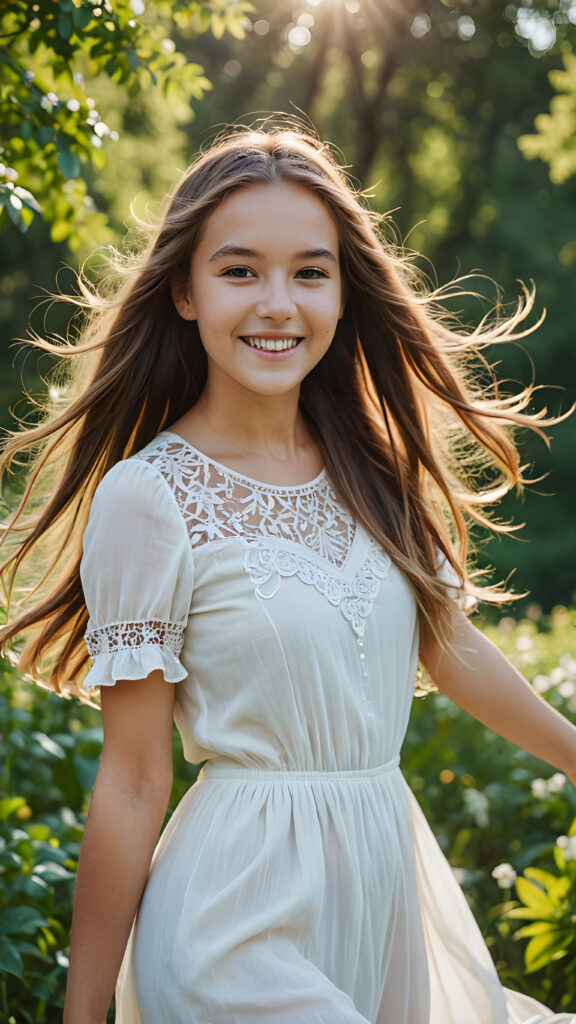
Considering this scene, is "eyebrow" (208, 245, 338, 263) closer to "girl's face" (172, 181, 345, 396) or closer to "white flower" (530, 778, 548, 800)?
"girl's face" (172, 181, 345, 396)

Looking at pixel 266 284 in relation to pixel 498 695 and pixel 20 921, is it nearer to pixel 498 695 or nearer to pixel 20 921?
pixel 498 695

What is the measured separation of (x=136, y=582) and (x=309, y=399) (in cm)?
77

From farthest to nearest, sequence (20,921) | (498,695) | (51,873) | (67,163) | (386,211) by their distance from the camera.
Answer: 1. (386,211)
2. (67,163)
3. (51,873)
4. (20,921)
5. (498,695)

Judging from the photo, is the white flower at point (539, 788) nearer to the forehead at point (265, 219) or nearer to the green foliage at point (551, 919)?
the green foliage at point (551, 919)

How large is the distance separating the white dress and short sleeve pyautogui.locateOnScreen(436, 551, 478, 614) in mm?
263

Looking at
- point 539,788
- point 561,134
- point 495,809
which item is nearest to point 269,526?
point 539,788

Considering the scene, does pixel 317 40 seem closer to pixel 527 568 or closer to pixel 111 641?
pixel 527 568

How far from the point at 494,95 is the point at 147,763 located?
1716 centimetres

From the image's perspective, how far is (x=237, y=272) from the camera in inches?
79.1

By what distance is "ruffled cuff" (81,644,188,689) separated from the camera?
71.0 inches

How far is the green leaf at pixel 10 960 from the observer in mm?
2398

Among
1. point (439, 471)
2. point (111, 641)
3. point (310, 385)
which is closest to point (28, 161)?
point (310, 385)

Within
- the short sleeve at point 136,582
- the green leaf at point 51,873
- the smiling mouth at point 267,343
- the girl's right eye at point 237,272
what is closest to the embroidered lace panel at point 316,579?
the short sleeve at point 136,582

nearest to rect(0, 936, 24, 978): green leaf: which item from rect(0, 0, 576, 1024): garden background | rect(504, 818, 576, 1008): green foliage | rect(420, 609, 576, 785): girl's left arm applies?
rect(0, 0, 576, 1024): garden background
